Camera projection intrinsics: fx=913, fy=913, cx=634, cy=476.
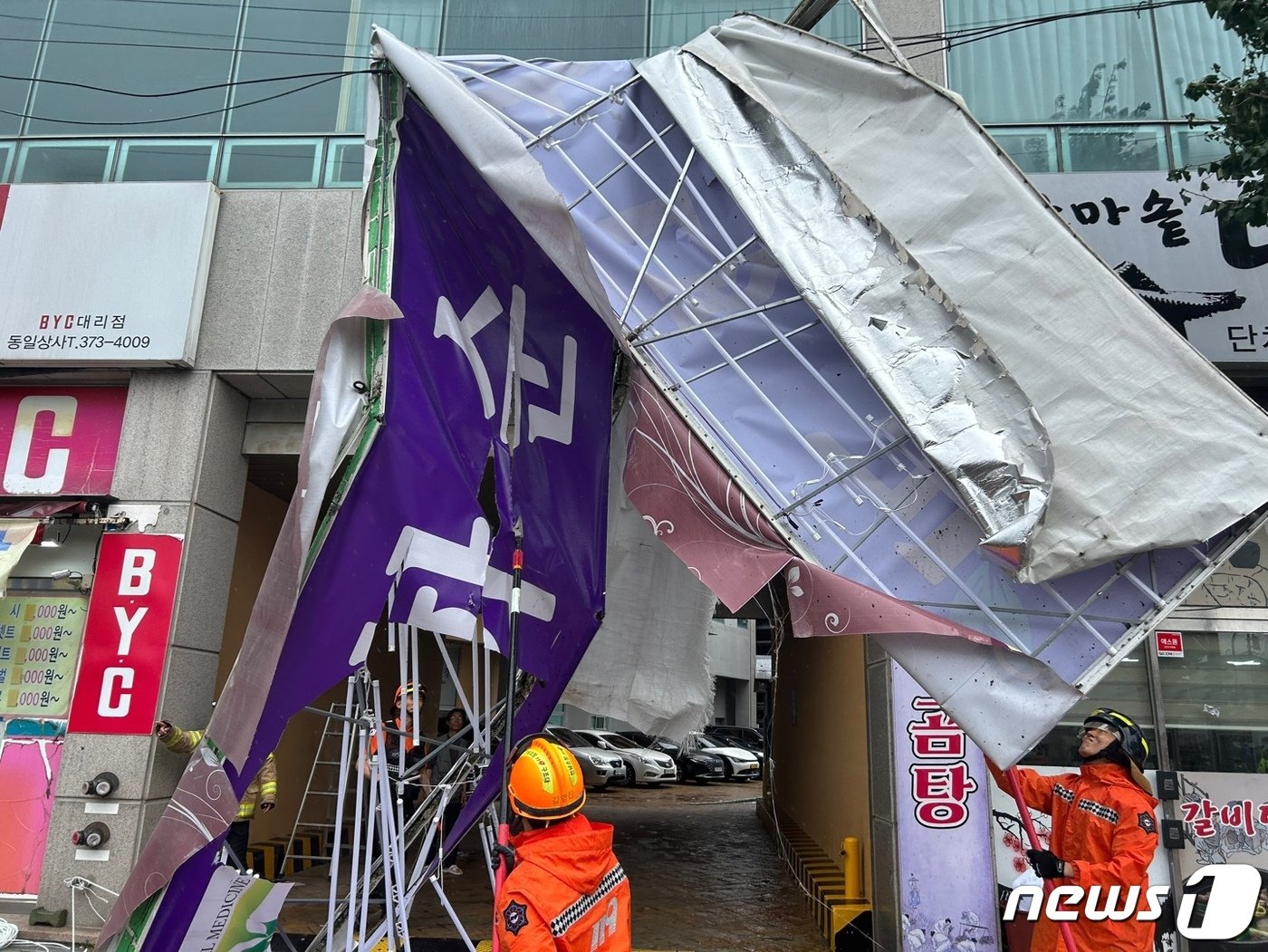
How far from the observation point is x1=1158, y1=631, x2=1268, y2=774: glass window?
6723mm

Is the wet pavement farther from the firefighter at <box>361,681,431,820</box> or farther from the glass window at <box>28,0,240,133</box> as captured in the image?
the glass window at <box>28,0,240,133</box>

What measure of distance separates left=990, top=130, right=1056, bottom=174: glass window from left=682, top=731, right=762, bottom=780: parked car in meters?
18.4

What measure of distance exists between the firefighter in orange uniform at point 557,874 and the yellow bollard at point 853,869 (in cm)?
459

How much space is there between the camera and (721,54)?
15.3ft

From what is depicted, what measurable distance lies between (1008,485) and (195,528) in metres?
6.32

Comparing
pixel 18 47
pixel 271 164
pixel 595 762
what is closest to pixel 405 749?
pixel 271 164

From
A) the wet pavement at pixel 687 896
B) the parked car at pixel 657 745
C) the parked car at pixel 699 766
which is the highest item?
the parked car at pixel 657 745

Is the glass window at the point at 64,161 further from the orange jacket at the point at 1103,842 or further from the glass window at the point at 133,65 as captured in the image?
the orange jacket at the point at 1103,842

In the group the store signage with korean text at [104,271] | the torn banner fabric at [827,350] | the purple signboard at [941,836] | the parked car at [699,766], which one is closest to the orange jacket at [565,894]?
the torn banner fabric at [827,350]

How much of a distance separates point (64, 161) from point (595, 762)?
50.2ft

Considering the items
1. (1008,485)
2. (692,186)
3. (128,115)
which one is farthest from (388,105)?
(128,115)

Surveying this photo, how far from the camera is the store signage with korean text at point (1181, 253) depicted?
6977 millimetres

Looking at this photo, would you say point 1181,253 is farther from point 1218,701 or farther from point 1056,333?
point 1056,333

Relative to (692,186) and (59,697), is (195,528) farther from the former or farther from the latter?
(692,186)
